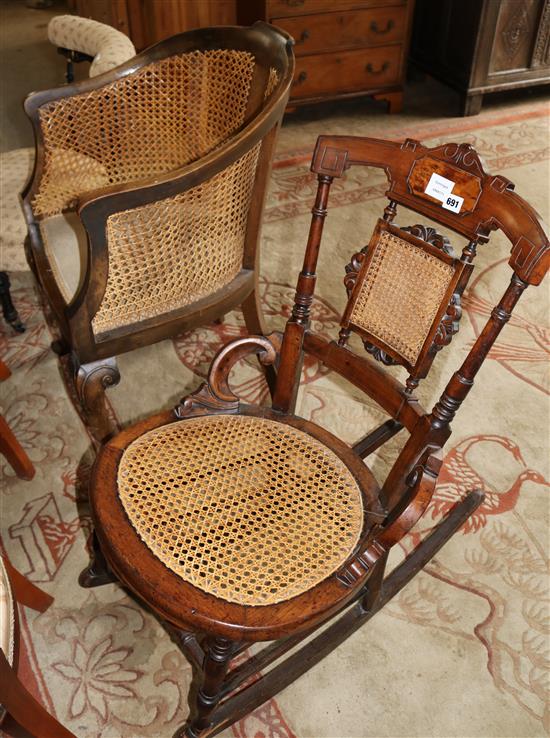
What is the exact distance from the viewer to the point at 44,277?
1.92m

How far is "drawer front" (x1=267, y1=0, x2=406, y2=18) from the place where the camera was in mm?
3391

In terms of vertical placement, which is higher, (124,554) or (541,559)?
(124,554)

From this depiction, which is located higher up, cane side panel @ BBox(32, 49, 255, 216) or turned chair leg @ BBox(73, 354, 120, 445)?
cane side panel @ BBox(32, 49, 255, 216)

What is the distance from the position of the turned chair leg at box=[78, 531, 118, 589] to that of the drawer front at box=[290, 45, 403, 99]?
9.33ft

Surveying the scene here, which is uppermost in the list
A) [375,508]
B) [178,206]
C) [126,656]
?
[178,206]

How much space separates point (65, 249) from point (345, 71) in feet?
8.01

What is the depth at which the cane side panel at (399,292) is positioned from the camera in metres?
1.28

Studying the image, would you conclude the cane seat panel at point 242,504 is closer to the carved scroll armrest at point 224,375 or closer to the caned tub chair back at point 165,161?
the carved scroll armrest at point 224,375

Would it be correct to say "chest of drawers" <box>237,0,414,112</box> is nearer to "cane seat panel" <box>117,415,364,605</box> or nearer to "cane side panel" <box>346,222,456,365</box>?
"cane side panel" <box>346,222,456,365</box>

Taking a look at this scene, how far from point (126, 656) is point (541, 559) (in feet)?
3.50

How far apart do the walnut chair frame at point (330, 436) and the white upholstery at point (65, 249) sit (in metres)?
0.62

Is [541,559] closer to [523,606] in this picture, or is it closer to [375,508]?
[523,606]

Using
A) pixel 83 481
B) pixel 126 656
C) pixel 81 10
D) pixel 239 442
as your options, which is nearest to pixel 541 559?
pixel 239 442

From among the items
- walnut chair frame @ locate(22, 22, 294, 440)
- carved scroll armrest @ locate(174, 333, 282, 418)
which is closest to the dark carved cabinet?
walnut chair frame @ locate(22, 22, 294, 440)
